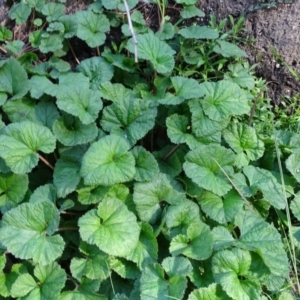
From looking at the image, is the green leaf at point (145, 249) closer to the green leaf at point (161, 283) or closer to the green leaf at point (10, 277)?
the green leaf at point (161, 283)

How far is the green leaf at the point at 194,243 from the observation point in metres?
1.73

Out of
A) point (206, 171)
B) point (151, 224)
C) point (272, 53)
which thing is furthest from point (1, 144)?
point (272, 53)

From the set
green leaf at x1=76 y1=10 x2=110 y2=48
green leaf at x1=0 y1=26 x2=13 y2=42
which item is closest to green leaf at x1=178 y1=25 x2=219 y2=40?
green leaf at x1=76 y1=10 x2=110 y2=48

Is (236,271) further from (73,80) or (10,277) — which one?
(73,80)

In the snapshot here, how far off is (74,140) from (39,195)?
288mm

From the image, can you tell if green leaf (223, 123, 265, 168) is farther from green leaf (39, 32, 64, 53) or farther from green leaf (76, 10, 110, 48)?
green leaf (39, 32, 64, 53)

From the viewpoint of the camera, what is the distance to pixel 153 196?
189cm

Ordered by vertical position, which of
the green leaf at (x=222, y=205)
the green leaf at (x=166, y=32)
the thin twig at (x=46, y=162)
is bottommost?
the green leaf at (x=222, y=205)

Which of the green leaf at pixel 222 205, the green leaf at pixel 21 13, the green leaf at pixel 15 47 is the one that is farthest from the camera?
the green leaf at pixel 21 13

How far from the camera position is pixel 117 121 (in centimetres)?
203

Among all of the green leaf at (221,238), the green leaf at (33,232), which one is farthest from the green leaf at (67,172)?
the green leaf at (221,238)

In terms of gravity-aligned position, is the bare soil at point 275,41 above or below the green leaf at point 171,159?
above

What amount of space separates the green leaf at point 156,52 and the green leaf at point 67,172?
1.82 feet

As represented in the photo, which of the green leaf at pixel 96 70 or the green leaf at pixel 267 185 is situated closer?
the green leaf at pixel 267 185
